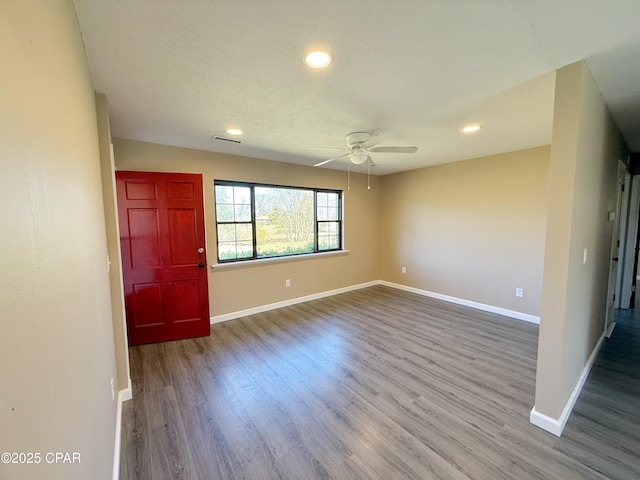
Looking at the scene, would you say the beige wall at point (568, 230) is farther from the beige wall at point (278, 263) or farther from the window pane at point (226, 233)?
the window pane at point (226, 233)

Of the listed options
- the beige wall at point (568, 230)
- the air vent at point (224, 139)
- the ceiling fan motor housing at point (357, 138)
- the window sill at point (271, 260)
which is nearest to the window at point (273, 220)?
the window sill at point (271, 260)

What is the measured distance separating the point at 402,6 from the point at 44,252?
1.63 metres

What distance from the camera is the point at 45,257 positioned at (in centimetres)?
70

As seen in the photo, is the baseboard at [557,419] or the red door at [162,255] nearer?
the baseboard at [557,419]

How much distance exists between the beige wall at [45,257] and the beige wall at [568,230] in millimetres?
2451

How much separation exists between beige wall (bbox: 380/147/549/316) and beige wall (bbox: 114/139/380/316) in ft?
1.86

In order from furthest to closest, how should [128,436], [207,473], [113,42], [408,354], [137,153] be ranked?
1. [137,153]
2. [408,354]
3. [128,436]
4. [207,473]
5. [113,42]

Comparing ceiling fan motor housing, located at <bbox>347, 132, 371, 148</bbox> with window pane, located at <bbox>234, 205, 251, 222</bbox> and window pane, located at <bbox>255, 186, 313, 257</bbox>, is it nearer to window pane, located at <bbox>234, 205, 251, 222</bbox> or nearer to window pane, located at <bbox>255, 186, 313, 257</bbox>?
window pane, located at <bbox>255, 186, 313, 257</bbox>

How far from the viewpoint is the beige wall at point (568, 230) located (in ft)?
5.57

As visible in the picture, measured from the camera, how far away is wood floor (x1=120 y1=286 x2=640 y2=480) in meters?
1.62

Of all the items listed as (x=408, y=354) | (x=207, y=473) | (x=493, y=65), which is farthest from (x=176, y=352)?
(x=493, y=65)

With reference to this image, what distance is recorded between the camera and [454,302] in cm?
461

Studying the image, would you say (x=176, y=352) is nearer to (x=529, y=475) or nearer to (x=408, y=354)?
(x=408, y=354)

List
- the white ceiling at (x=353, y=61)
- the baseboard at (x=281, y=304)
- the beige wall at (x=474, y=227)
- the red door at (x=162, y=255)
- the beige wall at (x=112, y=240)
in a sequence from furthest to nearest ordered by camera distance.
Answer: the baseboard at (x=281, y=304)
the beige wall at (x=474, y=227)
the red door at (x=162, y=255)
the beige wall at (x=112, y=240)
the white ceiling at (x=353, y=61)
